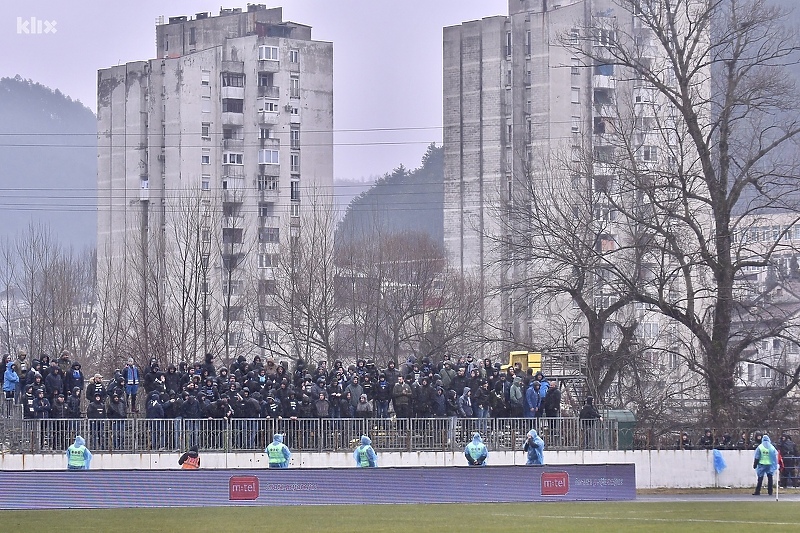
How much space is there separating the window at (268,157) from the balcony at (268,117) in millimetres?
2330

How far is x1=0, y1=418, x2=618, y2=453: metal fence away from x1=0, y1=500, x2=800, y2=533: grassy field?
9451 millimetres

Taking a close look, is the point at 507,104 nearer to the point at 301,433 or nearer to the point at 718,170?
the point at 718,170

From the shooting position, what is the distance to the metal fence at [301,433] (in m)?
38.9

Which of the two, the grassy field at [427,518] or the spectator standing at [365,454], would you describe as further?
the spectator standing at [365,454]

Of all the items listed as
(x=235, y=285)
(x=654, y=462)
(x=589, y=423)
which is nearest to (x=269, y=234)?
(x=235, y=285)

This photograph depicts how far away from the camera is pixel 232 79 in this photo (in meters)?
104

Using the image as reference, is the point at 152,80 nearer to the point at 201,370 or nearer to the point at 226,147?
the point at 226,147

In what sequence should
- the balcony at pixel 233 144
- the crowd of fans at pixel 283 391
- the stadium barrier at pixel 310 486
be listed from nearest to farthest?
the stadium barrier at pixel 310 486
the crowd of fans at pixel 283 391
the balcony at pixel 233 144

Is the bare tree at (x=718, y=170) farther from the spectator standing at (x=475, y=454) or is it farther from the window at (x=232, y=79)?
the window at (x=232, y=79)

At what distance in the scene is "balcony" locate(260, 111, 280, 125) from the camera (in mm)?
105406

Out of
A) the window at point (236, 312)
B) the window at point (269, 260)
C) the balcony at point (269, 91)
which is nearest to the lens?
the window at point (269, 260)

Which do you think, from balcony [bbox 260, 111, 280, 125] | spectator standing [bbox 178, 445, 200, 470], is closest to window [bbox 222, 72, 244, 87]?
balcony [bbox 260, 111, 280, 125]

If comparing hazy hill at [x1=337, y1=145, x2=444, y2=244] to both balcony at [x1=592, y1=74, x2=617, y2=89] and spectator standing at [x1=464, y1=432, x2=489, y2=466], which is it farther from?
spectator standing at [x1=464, y1=432, x2=489, y2=466]

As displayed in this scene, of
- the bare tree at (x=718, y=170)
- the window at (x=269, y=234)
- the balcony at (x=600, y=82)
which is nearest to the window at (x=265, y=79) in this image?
the window at (x=269, y=234)
